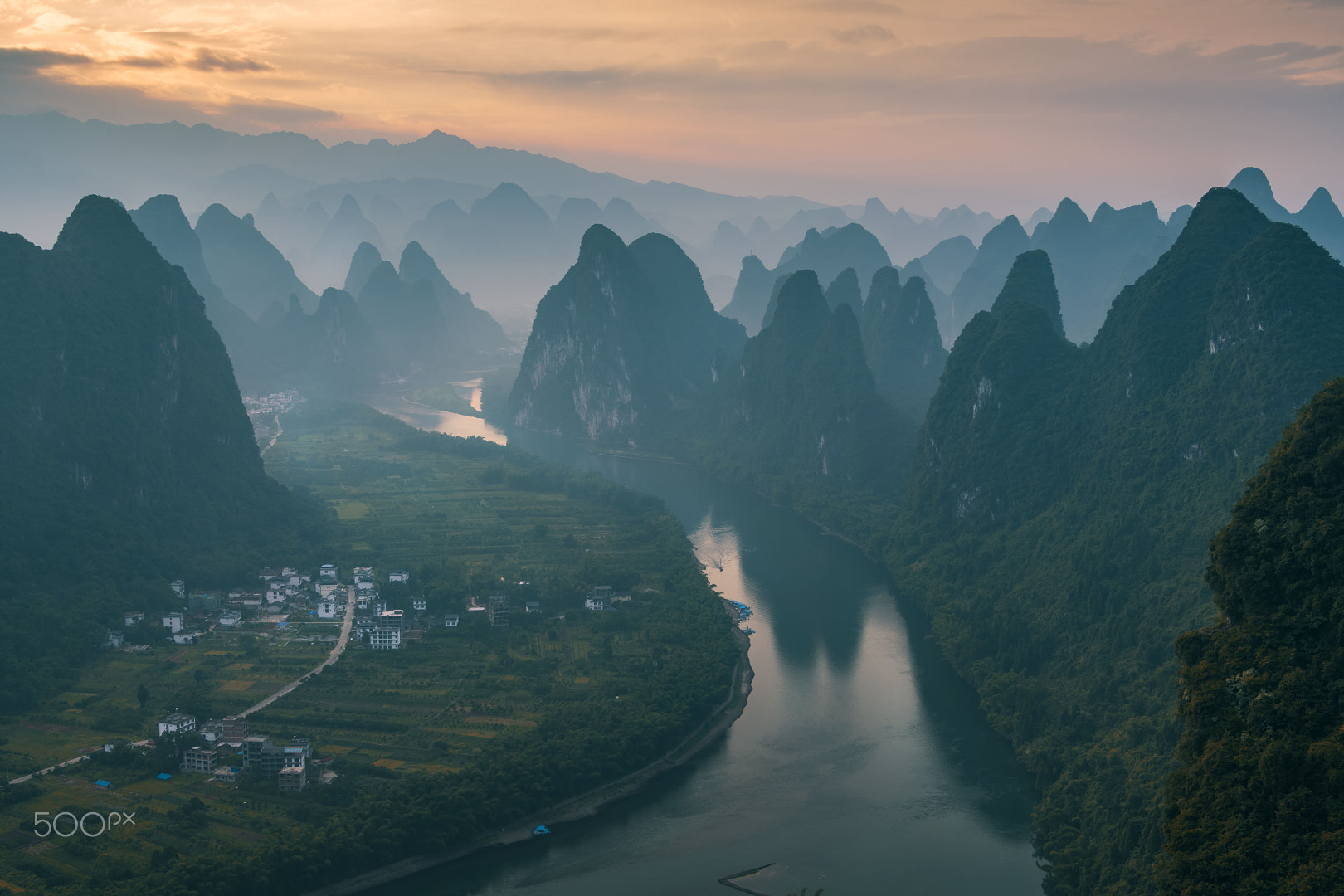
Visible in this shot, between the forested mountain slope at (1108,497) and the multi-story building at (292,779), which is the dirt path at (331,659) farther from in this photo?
the forested mountain slope at (1108,497)

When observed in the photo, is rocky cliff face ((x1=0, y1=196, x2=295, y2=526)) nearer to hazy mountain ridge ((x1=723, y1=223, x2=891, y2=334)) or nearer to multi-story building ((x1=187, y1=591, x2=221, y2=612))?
multi-story building ((x1=187, y1=591, x2=221, y2=612))

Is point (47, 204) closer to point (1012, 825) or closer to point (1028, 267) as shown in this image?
point (1028, 267)

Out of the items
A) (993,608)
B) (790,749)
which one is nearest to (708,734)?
(790,749)

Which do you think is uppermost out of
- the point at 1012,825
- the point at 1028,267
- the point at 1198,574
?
the point at 1028,267

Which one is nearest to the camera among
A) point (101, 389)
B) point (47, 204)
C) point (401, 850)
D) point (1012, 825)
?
point (401, 850)

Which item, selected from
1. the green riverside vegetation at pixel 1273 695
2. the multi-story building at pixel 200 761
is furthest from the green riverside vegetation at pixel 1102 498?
the multi-story building at pixel 200 761

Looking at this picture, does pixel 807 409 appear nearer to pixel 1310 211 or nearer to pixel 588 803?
pixel 588 803

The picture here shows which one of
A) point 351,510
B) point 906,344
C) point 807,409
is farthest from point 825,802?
point 906,344
